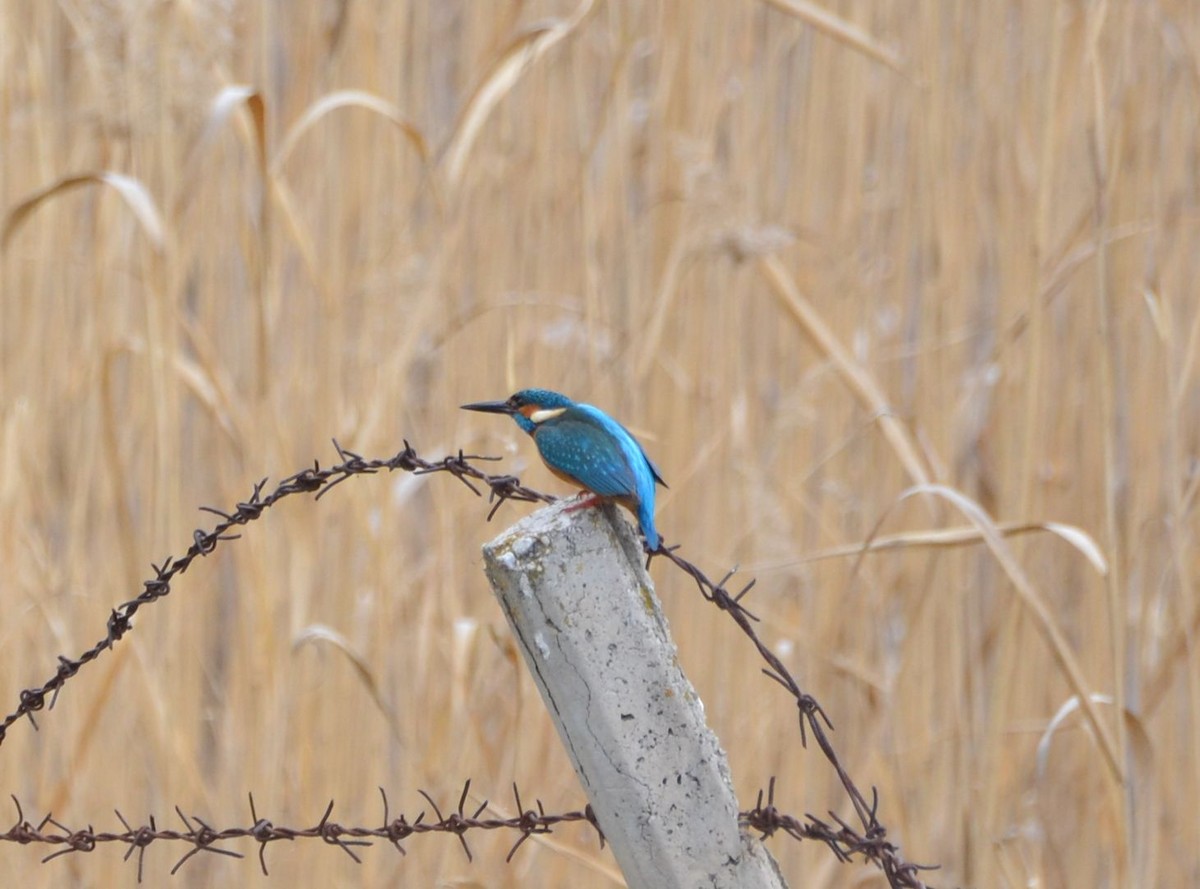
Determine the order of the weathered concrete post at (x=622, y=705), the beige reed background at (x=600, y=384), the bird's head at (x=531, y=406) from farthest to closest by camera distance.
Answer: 1. the beige reed background at (x=600, y=384)
2. the bird's head at (x=531, y=406)
3. the weathered concrete post at (x=622, y=705)

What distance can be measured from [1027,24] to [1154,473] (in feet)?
1.91

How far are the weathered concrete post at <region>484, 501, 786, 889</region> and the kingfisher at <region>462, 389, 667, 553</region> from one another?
48 millimetres

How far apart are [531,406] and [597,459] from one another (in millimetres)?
97

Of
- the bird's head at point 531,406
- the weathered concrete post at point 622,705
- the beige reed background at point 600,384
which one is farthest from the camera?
the beige reed background at point 600,384

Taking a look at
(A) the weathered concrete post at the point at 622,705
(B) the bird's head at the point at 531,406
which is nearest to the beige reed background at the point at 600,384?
(B) the bird's head at the point at 531,406

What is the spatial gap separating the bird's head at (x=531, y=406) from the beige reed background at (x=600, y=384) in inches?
10.2

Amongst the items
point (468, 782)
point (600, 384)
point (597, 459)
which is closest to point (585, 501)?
point (597, 459)

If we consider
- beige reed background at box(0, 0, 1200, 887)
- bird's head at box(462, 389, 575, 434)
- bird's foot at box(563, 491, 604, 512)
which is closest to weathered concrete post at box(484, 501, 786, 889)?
bird's foot at box(563, 491, 604, 512)

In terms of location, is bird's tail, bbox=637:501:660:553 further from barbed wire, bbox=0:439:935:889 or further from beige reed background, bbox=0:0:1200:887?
beige reed background, bbox=0:0:1200:887

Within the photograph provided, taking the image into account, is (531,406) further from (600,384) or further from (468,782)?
(600,384)

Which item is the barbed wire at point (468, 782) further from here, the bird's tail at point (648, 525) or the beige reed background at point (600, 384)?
the beige reed background at point (600, 384)

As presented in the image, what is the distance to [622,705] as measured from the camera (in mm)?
615

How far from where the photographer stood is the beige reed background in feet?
3.95

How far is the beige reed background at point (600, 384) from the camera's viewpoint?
120cm
